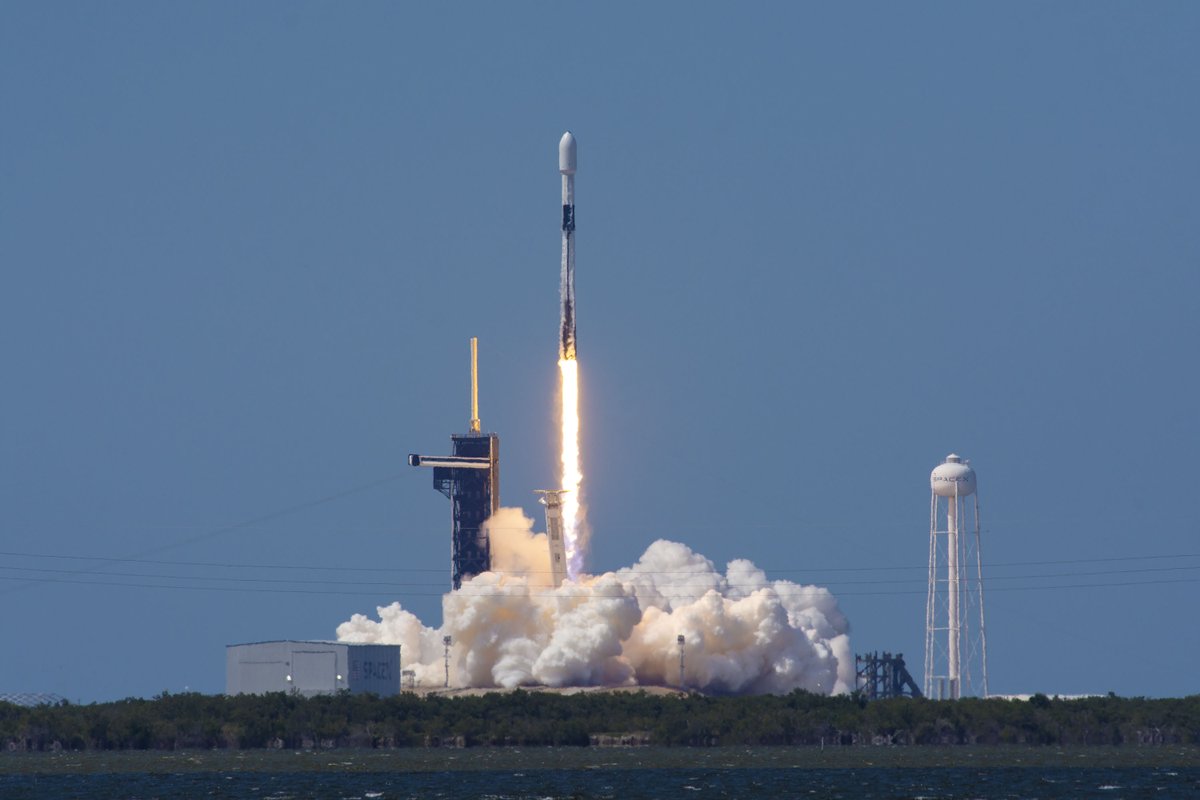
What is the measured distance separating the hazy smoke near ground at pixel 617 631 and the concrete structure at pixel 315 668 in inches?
167

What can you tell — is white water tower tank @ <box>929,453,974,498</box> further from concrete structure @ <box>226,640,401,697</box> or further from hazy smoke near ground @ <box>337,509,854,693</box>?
concrete structure @ <box>226,640,401,697</box>

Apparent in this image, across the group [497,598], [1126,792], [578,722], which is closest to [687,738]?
[578,722]

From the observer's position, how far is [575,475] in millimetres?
135250

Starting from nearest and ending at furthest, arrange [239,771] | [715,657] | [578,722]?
1. [239,771]
2. [578,722]
3. [715,657]

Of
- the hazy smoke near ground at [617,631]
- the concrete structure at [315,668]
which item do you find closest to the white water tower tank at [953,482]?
the hazy smoke near ground at [617,631]

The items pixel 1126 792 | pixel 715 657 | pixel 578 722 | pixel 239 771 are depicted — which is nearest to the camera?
pixel 1126 792

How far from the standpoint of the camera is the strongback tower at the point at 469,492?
144875mm

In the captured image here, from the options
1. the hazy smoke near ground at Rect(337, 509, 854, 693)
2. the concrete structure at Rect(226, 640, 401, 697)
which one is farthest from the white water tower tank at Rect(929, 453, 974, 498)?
the concrete structure at Rect(226, 640, 401, 697)

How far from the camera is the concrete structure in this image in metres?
136

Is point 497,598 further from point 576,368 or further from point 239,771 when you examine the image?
point 239,771

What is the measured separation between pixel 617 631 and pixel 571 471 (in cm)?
817

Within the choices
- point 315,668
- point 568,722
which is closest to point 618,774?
point 568,722

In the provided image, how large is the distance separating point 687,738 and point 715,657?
9.93 m

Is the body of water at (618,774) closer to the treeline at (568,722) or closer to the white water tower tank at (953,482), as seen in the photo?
the treeline at (568,722)
